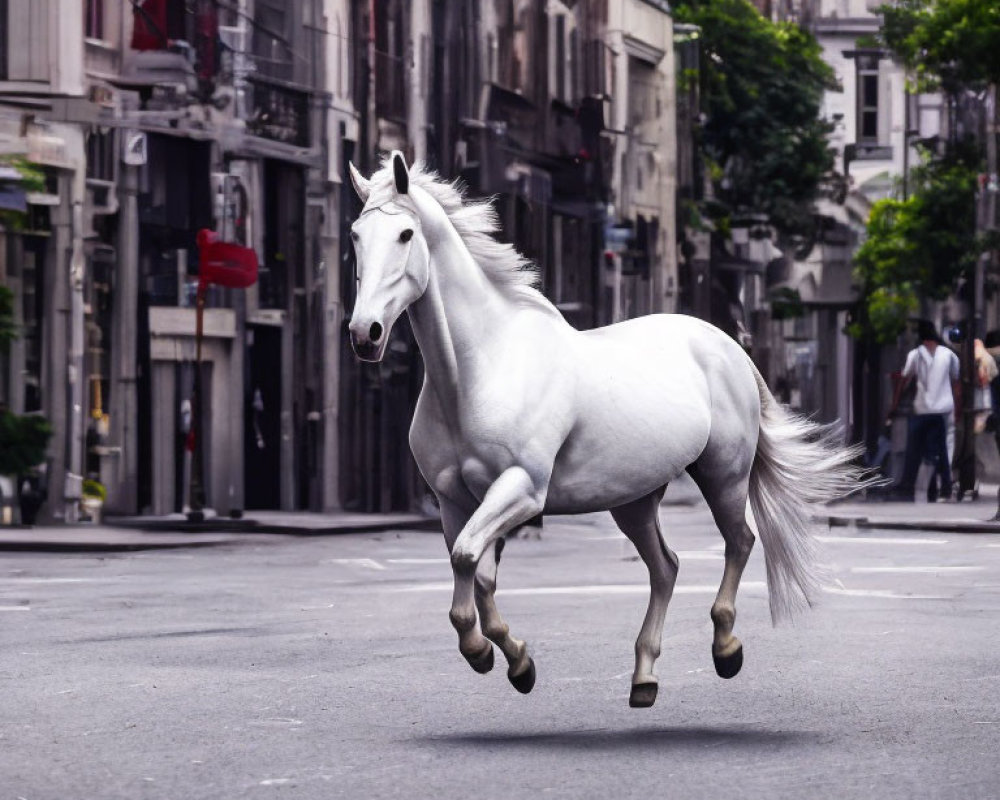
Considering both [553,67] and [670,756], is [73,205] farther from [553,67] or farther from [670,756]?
[670,756]

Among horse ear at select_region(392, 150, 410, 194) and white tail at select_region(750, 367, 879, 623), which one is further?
white tail at select_region(750, 367, 879, 623)

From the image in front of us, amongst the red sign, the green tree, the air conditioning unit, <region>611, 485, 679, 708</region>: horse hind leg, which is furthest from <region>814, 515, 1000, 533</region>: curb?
<region>611, 485, 679, 708</region>: horse hind leg

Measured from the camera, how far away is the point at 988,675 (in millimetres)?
11289

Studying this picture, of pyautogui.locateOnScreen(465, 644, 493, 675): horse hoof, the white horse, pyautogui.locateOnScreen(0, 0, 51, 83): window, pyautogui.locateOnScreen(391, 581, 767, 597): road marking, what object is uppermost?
pyautogui.locateOnScreen(0, 0, 51, 83): window

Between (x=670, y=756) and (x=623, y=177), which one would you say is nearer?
(x=670, y=756)

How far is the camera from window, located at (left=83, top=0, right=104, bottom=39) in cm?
2750

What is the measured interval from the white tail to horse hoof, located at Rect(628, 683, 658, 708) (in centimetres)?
124

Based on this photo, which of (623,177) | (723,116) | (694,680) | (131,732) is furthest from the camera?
(723,116)

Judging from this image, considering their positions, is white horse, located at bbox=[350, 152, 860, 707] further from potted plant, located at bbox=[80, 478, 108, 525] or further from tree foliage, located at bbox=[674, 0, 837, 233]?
tree foliage, located at bbox=[674, 0, 837, 233]

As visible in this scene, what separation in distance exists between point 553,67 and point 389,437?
11704mm

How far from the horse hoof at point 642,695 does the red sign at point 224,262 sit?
18613mm

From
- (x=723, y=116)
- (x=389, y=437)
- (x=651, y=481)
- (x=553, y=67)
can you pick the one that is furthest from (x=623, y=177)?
(x=651, y=481)

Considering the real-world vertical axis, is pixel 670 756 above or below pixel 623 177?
below

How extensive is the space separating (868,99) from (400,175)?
5568 centimetres
